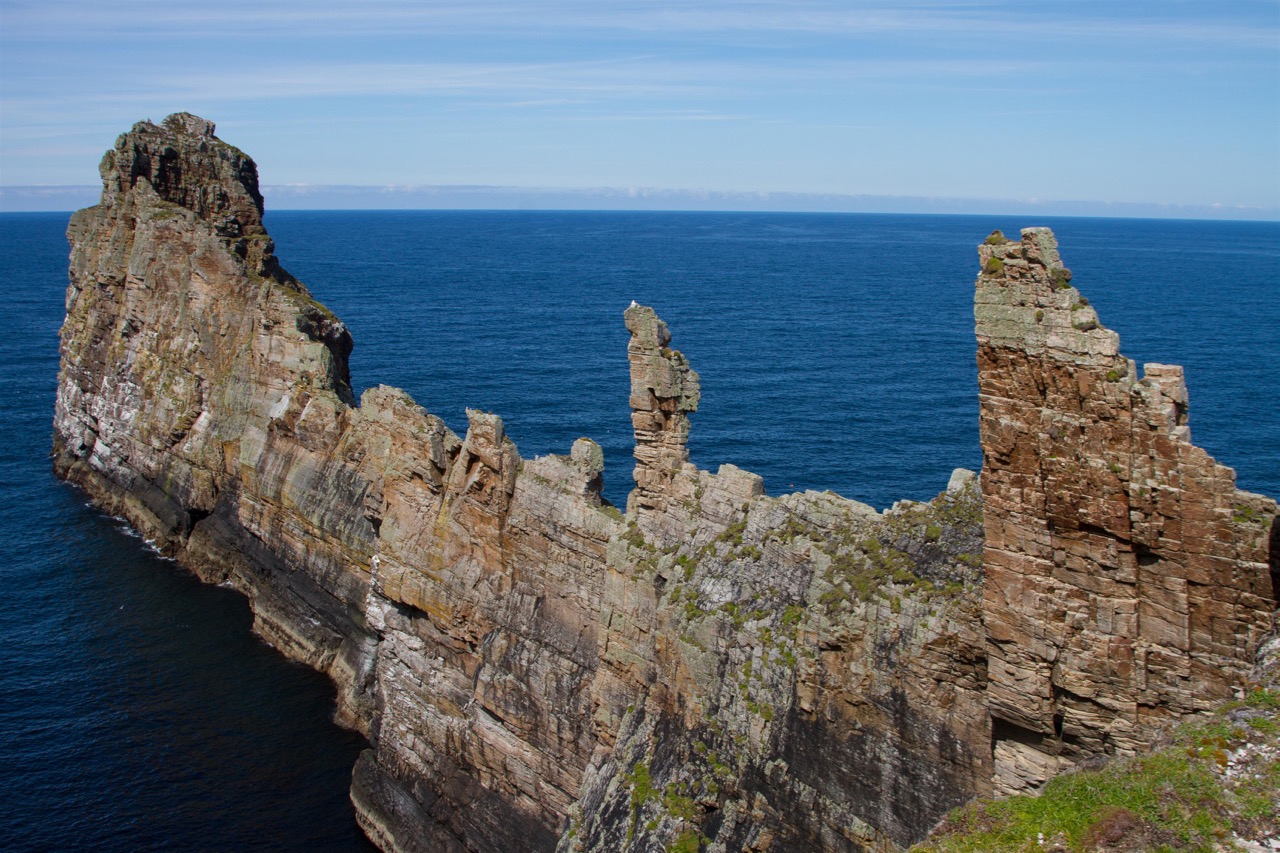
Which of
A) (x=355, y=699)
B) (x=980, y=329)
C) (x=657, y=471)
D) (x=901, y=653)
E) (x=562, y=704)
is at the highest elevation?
(x=980, y=329)

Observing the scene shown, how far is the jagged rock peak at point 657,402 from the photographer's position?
4072cm

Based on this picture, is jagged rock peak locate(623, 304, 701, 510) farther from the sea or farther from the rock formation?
the sea

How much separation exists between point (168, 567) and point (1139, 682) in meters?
71.6

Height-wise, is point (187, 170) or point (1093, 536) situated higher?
point (187, 170)

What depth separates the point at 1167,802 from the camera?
20.1 meters

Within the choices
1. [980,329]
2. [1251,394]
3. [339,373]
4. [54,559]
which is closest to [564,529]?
[980,329]

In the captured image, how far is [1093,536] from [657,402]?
1858cm

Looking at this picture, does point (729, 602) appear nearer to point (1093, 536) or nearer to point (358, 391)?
point (1093, 536)

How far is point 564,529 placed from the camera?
44719 mm

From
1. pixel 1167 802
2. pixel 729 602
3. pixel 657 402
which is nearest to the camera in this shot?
pixel 1167 802

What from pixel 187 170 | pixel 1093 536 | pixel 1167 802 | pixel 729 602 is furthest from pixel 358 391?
pixel 1167 802

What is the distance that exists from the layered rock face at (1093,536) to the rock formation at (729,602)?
0.20 ft

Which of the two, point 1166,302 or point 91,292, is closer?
point 91,292

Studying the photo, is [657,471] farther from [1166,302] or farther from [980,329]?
[1166,302]
